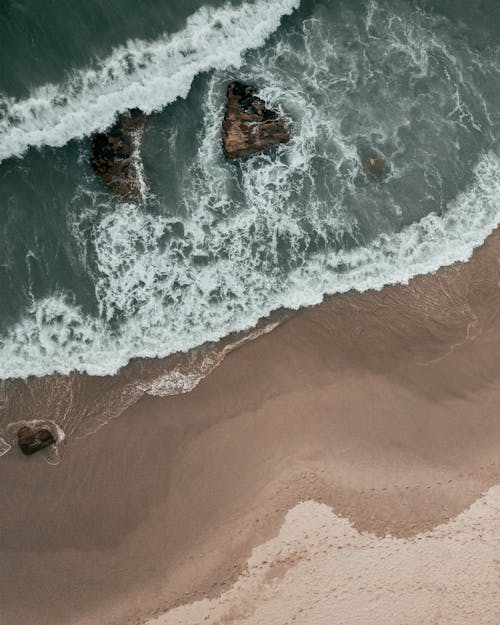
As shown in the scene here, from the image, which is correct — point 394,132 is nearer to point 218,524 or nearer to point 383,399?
point 383,399

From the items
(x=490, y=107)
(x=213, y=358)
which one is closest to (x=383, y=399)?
(x=213, y=358)

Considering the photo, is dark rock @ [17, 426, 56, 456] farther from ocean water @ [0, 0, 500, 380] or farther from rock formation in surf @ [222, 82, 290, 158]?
rock formation in surf @ [222, 82, 290, 158]

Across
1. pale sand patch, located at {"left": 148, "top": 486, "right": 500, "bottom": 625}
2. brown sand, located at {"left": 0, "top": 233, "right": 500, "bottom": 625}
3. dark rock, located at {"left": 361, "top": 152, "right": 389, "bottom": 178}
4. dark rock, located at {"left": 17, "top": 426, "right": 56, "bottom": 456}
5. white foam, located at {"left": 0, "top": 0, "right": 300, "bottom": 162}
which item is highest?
white foam, located at {"left": 0, "top": 0, "right": 300, "bottom": 162}

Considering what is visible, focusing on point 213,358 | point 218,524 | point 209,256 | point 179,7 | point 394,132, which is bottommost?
point 218,524

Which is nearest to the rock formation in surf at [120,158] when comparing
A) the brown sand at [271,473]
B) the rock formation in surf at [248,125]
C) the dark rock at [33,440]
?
the rock formation in surf at [248,125]

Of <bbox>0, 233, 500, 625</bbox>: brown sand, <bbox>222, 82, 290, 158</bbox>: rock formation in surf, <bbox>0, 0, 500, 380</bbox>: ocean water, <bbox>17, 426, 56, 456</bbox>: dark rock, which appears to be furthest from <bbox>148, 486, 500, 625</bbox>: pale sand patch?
<bbox>222, 82, 290, 158</bbox>: rock formation in surf

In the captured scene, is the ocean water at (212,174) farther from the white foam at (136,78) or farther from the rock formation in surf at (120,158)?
the rock formation in surf at (120,158)

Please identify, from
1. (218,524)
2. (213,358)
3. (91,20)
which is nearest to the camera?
(218,524)
